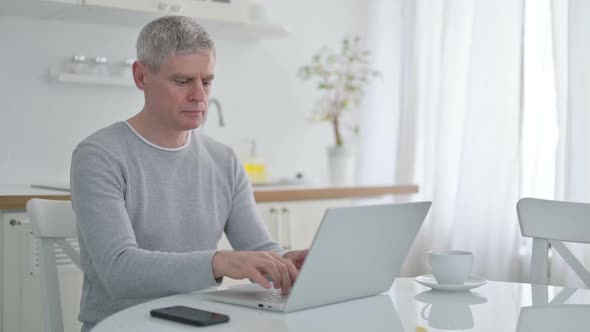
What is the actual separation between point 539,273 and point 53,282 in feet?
3.75

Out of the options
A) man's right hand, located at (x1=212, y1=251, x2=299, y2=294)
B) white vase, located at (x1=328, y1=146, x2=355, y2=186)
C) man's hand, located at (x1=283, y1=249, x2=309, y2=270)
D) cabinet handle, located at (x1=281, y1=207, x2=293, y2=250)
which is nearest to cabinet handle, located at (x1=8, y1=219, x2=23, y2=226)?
cabinet handle, located at (x1=281, y1=207, x2=293, y2=250)

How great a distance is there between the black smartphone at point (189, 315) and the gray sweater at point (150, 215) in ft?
0.73

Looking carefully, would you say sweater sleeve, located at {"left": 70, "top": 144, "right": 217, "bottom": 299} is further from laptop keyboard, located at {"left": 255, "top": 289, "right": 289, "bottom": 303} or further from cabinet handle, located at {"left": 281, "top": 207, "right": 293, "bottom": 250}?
cabinet handle, located at {"left": 281, "top": 207, "right": 293, "bottom": 250}

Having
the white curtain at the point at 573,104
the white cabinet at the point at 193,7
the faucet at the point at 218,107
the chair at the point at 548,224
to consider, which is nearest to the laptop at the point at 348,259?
the chair at the point at 548,224

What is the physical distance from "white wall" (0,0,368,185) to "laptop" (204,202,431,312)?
6.55 ft

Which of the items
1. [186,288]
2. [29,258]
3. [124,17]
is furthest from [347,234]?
[124,17]

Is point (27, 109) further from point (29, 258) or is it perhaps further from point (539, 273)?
point (539, 273)

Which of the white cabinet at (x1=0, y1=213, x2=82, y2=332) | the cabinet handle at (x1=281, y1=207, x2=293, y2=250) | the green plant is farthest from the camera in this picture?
the green plant

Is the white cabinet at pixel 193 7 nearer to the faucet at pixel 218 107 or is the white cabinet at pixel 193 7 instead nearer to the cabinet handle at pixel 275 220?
the faucet at pixel 218 107

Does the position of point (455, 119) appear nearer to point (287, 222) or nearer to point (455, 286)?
point (287, 222)

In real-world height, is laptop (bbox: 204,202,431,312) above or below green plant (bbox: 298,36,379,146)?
below

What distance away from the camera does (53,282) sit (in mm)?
1763

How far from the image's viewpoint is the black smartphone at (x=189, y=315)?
118cm

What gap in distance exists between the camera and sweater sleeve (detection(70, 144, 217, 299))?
4.85ft
